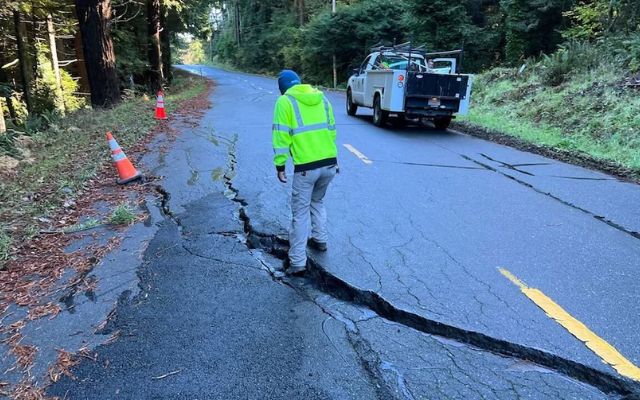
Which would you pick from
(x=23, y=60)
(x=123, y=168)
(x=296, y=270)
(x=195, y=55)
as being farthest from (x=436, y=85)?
(x=195, y=55)

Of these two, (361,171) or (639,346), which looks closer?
(639,346)

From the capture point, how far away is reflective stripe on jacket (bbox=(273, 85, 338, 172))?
14.3ft

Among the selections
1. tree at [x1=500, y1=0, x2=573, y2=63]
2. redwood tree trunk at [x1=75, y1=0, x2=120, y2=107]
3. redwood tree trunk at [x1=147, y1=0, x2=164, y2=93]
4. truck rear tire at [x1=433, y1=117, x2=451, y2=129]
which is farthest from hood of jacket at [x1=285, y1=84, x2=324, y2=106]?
redwood tree trunk at [x1=147, y1=0, x2=164, y2=93]

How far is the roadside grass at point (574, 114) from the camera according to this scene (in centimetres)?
1033

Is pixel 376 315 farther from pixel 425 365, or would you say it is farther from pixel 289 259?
pixel 289 259

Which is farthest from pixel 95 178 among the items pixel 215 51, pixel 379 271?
pixel 215 51

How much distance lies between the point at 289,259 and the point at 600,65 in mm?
13854

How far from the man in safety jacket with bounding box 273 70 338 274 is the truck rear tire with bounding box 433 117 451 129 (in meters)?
9.54

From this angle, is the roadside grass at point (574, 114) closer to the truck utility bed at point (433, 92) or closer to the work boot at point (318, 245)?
the truck utility bed at point (433, 92)

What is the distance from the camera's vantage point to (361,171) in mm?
8406

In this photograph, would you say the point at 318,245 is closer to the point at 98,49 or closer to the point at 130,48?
the point at 98,49

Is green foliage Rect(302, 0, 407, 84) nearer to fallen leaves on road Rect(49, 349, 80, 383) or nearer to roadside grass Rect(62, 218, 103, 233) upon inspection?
roadside grass Rect(62, 218, 103, 233)

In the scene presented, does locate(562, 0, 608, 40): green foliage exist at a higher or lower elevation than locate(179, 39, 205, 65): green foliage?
higher

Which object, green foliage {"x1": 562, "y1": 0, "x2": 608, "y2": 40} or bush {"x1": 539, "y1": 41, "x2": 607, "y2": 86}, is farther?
green foliage {"x1": 562, "y1": 0, "x2": 608, "y2": 40}
